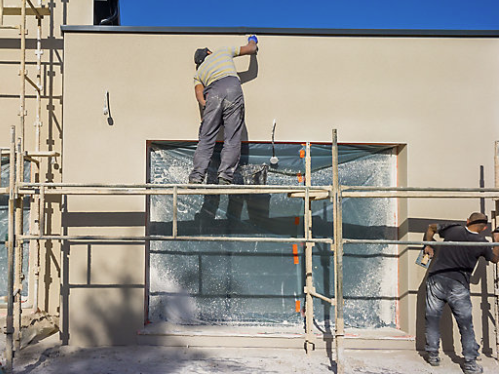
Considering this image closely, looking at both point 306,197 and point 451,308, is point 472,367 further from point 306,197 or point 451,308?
point 306,197

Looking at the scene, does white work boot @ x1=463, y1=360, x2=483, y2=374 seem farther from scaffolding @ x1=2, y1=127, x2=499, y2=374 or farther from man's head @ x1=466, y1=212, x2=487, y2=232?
man's head @ x1=466, y1=212, x2=487, y2=232

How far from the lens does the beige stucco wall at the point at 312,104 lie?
563 centimetres

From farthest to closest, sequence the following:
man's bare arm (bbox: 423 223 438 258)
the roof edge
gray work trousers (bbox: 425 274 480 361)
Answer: the roof edge
man's bare arm (bbox: 423 223 438 258)
gray work trousers (bbox: 425 274 480 361)

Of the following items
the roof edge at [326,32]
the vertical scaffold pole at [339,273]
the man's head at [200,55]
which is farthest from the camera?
the roof edge at [326,32]

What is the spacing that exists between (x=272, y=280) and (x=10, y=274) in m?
2.82

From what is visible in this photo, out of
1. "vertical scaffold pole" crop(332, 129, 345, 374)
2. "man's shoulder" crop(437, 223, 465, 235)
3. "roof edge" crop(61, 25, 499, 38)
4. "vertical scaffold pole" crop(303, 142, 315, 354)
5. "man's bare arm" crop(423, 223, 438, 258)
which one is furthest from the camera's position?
"roof edge" crop(61, 25, 499, 38)

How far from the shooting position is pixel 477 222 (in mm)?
5059

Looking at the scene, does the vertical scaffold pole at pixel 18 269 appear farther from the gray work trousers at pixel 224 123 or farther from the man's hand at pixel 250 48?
the man's hand at pixel 250 48

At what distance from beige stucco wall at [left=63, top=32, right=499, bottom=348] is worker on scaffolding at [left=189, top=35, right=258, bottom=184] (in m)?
0.26

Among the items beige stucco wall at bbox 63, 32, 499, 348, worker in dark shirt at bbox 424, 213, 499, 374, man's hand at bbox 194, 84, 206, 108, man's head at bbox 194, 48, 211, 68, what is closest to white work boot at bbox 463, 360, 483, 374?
worker in dark shirt at bbox 424, 213, 499, 374

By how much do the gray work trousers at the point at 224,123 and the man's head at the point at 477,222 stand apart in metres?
2.56

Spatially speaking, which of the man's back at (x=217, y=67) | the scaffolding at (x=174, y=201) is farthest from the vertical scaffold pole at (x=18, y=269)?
the man's back at (x=217, y=67)

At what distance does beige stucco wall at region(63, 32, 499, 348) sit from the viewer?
563 cm

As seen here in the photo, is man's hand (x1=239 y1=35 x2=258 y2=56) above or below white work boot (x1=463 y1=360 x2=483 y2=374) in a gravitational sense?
above
